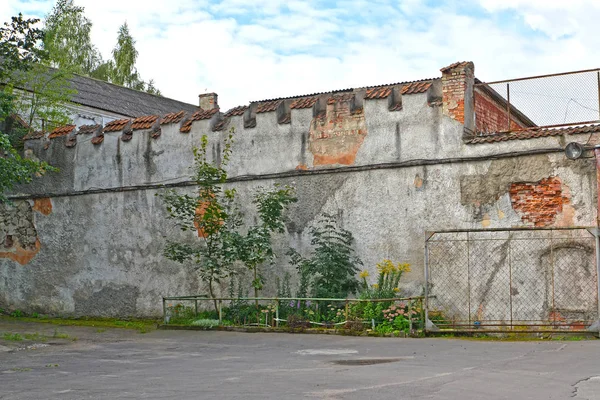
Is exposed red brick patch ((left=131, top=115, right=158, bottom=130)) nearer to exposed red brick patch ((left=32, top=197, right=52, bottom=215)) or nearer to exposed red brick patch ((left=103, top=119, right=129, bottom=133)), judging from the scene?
exposed red brick patch ((left=103, top=119, right=129, bottom=133))

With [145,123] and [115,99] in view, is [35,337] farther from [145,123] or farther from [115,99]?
[115,99]

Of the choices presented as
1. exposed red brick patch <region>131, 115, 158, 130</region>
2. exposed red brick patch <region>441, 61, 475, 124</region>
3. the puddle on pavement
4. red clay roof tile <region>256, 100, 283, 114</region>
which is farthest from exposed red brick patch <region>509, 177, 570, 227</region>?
exposed red brick patch <region>131, 115, 158, 130</region>

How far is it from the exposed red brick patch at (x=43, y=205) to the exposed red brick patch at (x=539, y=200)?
11062 millimetres

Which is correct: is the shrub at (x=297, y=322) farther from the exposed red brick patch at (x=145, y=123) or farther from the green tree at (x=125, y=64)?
the green tree at (x=125, y=64)

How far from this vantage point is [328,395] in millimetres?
7633

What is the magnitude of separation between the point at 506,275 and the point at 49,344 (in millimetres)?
8210

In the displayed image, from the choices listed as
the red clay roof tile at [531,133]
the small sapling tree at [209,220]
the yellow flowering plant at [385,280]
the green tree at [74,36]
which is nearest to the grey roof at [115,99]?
the green tree at [74,36]

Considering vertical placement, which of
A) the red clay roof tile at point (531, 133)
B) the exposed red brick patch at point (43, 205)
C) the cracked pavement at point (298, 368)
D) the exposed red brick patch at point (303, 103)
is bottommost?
the cracked pavement at point (298, 368)

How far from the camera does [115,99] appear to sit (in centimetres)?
3189

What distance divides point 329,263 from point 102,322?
5919 mm

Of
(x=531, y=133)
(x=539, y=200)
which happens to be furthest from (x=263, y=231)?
(x=531, y=133)

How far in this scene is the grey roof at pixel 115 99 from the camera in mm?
29791

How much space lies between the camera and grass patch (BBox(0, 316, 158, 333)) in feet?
54.1

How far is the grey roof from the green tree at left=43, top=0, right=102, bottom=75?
6.78 metres
